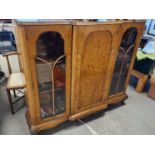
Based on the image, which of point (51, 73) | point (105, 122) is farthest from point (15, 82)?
point (105, 122)

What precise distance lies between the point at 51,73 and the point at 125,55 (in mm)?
938

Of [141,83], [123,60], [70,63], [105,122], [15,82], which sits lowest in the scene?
[105,122]

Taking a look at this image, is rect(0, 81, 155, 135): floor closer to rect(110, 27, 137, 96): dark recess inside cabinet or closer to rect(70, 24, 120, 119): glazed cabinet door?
rect(70, 24, 120, 119): glazed cabinet door

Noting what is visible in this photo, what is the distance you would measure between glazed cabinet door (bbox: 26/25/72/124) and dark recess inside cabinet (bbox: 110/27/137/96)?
685 millimetres

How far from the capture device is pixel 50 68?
128cm

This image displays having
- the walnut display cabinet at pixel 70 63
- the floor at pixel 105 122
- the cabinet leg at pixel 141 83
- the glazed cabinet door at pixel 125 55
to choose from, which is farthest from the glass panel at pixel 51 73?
the cabinet leg at pixel 141 83

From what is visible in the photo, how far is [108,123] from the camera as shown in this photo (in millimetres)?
1835

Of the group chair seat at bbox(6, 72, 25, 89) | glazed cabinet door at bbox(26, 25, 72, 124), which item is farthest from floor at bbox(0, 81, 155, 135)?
chair seat at bbox(6, 72, 25, 89)

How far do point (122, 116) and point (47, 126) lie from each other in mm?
1017

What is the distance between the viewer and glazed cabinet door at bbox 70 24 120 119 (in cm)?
126

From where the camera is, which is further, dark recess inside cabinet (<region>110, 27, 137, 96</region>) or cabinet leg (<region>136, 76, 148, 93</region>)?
cabinet leg (<region>136, 76, 148, 93</region>)

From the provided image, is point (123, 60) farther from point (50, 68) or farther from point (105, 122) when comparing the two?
point (50, 68)

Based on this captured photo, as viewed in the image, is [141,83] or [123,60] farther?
[141,83]

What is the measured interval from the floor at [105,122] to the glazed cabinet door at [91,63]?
0.19 metres
